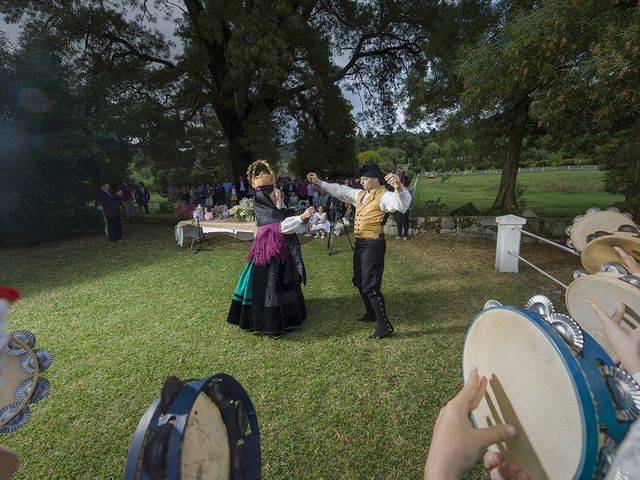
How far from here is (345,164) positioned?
891 inches

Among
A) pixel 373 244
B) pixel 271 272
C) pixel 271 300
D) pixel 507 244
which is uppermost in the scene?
pixel 373 244

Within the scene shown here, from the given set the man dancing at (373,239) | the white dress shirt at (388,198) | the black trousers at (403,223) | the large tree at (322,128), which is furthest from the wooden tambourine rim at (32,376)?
the large tree at (322,128)

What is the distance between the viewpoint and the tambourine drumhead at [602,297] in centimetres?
144

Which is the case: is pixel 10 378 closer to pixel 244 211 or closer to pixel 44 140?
pixel 244 211

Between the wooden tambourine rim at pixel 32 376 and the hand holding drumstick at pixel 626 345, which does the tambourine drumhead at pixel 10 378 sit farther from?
the hand holding drumstick at pixel 626 345

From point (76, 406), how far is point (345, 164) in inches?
836

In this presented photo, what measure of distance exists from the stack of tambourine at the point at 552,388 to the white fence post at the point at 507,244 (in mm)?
5147

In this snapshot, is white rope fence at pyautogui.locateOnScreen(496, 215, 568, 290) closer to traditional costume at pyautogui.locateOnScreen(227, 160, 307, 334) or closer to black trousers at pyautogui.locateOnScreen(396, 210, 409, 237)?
black trousers at pyautogui.locateOnScreen(396, 210, 409, 237)

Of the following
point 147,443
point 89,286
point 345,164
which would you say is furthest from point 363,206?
point 345,164

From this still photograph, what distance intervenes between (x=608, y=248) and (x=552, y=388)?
6.71 ft

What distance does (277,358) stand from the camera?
11.8ft

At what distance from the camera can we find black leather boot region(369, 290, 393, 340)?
12.8 ft

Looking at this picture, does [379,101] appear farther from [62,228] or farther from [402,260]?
[62,228]

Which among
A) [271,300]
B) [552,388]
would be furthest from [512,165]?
[552,388]
